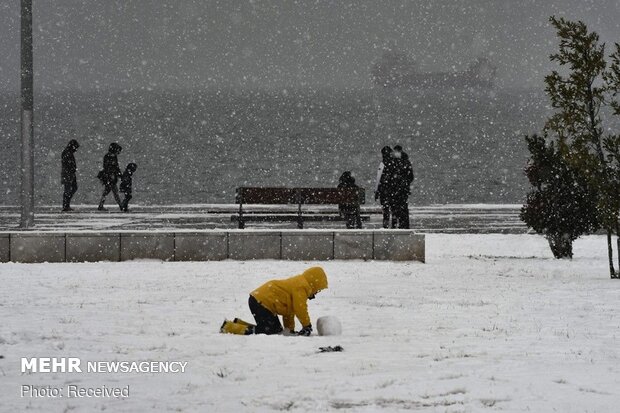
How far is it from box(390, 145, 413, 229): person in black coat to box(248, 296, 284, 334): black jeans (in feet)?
36.5

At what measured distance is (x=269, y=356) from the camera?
26.0 feet

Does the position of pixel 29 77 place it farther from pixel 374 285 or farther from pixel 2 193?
pixel 2 193

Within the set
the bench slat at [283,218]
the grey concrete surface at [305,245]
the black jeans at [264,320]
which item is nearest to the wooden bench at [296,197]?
the bench slat at [283,218]

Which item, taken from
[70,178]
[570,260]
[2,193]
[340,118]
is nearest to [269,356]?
[570,260]

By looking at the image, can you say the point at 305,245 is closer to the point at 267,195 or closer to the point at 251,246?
the point at 251,246

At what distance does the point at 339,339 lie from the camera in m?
8.81

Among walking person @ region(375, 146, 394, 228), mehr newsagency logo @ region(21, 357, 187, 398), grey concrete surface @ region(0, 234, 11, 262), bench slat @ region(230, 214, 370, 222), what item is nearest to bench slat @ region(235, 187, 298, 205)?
bench slat @ region(230, 214, 370, 222)

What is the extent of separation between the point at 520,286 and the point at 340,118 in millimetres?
162917

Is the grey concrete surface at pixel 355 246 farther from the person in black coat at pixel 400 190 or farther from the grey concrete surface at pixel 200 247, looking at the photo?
the person in black coat at pixel 400 190

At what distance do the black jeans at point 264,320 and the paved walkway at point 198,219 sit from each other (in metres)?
10.5

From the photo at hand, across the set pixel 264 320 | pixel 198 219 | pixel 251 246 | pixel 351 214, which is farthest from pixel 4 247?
pixel 198 219

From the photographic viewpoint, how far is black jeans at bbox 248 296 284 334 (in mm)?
9039

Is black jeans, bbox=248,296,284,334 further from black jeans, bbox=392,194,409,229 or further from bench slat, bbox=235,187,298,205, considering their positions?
black jeans, bbox=392,194,409,229

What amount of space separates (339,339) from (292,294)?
1.84ft
